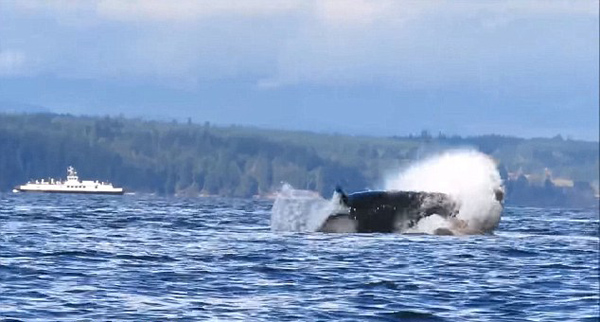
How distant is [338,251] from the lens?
1983 inches

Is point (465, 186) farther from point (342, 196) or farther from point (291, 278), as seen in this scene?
point (291, 278)

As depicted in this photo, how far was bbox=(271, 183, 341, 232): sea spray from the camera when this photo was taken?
64938 mm

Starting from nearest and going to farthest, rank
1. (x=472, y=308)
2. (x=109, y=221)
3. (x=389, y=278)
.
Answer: (x=472, y=308) → (x=389, y=278) → (x=109, y=221)

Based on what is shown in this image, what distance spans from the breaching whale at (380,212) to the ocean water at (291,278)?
107 inches

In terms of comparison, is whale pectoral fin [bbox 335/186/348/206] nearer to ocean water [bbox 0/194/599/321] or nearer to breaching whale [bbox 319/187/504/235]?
breaching whale [bbox 319/187/504/235]

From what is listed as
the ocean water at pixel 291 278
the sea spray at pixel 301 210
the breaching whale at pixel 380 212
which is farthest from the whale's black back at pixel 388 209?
the ocean water at pixel 291 278

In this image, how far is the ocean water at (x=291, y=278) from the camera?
31.8m

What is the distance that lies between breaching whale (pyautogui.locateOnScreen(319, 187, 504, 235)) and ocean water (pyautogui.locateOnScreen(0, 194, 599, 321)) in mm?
2717

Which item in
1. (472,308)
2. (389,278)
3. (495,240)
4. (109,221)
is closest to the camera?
(472,308)

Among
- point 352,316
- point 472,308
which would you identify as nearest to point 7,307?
point 352,316

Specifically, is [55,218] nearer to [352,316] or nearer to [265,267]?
[265,267]

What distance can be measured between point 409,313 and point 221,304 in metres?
4.05

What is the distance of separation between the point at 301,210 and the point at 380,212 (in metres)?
6.17

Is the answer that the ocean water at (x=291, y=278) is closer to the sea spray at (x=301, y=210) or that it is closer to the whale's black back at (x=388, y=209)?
the whale's black back at (x=388, y=209)
